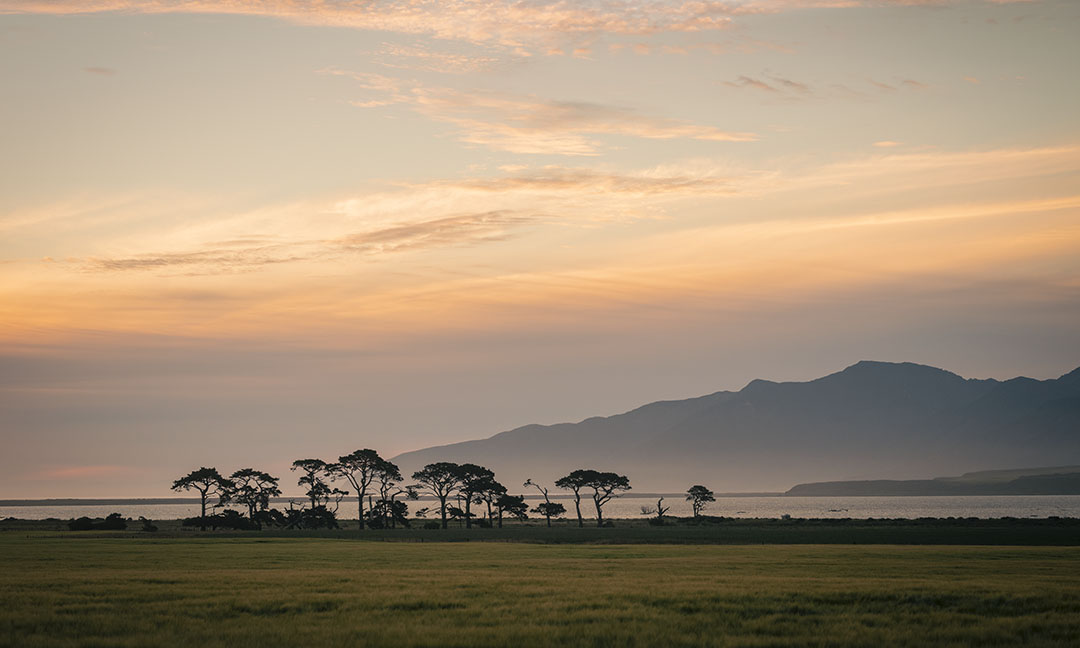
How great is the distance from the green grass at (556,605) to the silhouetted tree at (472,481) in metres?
104

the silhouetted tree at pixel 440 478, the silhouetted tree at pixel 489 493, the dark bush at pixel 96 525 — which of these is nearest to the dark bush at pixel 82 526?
the dark bush at pixel 96 525

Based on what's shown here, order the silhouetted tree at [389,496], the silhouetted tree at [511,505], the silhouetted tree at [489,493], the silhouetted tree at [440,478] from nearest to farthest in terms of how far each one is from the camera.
Answer: the silhouetted tree at [389,496] < the silhouetted tree at [511,505] < the silhouetted tree at [489,493] < the silhouetted tree at [440,478]

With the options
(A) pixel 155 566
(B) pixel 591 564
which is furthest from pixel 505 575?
(A) pixel 155 566

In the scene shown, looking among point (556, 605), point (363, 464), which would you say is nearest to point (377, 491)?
point (363, 464)

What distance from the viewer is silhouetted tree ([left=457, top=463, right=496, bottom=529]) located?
149000mm

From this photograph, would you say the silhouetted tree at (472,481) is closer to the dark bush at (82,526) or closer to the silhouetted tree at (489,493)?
the silhouetted tree at (489,493)

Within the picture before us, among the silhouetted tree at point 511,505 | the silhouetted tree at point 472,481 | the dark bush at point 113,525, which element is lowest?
the silhouetted tree at point 511,505

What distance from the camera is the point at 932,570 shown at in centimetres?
4097

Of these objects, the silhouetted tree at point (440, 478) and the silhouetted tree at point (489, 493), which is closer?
the silhouetted tree at point (489, 493)

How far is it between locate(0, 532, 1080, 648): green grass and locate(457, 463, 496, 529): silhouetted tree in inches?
4102

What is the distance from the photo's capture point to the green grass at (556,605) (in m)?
23.0

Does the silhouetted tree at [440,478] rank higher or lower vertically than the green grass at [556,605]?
higher

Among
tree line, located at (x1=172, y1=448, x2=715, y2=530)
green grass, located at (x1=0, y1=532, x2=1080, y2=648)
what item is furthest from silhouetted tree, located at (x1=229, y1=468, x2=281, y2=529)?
green grass, located at (x1=0, y1=532, x2=1080, y2=648)

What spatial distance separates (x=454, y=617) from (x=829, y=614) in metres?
10.8
